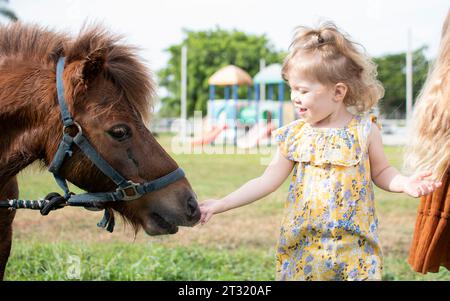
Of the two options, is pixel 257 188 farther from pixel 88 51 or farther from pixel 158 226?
pixel 88 51

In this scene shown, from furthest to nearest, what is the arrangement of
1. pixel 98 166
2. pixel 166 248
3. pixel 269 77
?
pixel 269 77 < pixel 166 248 < pixel 98 166

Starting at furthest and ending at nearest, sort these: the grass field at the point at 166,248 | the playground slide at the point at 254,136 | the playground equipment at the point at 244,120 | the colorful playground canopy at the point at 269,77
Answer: the colorful playground canopy at the point at 269,77 < the playground equipment at the point at 244,120 < the playground slide at the point at 254,136 < the grass field at the point at 166,248

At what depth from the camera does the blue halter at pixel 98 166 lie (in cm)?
223

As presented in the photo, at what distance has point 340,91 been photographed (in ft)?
7.86

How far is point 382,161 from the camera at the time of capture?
243 cm

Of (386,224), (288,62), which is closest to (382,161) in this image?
(288,62)

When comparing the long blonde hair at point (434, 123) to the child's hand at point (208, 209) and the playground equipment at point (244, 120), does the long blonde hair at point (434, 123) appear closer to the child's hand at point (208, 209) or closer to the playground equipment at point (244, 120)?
the child's hand at point (208, 209)

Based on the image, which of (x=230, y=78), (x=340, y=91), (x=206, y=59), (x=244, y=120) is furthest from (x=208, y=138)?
(x=206, y=59)

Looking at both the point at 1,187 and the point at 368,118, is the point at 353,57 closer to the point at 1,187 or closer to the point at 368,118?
the point at 368,118

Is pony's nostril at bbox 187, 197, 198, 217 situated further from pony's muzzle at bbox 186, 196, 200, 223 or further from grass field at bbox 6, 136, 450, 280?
grass field at bbox 6, 136, 450, 280

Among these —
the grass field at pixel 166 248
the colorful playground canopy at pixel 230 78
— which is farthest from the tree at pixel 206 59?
the grass field at pixel 166 248

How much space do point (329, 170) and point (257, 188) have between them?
1.15 ft

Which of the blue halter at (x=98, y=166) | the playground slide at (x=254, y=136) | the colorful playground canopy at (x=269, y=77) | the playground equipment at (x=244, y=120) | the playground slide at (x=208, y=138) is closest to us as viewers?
the blue halter at (x=98, y=166)

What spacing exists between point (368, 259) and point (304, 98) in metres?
0.76
